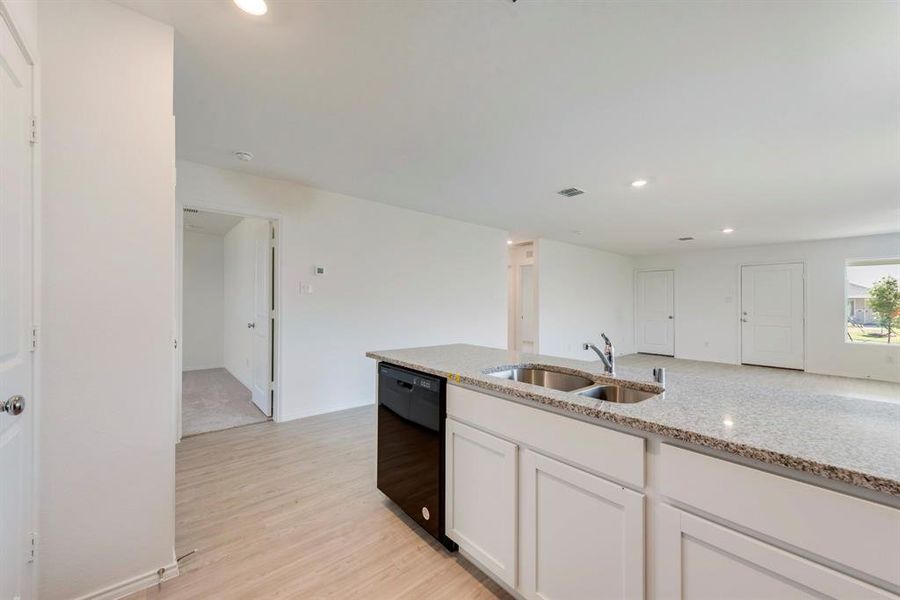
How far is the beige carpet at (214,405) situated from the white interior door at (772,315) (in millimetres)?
8604

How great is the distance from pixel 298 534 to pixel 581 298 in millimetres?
6744

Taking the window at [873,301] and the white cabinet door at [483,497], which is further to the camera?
the window at [873,301]

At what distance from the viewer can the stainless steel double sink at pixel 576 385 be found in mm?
1587

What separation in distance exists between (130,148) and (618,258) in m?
8.73

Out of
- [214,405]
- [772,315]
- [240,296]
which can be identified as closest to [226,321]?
[240,296]

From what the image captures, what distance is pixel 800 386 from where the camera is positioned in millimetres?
5352

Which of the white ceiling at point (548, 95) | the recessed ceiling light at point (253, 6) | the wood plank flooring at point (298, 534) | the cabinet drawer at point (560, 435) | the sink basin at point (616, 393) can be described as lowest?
the wood plank flooring at point (298, 534)

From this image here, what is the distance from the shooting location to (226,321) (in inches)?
253

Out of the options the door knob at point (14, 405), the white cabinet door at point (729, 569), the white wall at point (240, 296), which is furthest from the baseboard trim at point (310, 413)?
the white cabinet door at point (729, 569)

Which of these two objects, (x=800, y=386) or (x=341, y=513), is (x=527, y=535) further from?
(x=800, y=386)

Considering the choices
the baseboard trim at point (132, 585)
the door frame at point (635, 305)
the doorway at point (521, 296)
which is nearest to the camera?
the baseboard trim at point (132, 585)

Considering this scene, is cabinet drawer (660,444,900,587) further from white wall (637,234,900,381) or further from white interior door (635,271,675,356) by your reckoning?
white interior door (635,271,675,356)

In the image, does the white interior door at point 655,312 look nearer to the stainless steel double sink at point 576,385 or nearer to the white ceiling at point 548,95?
the white ceiling at point 548,95

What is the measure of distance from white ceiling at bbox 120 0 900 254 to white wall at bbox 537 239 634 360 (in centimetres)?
315
